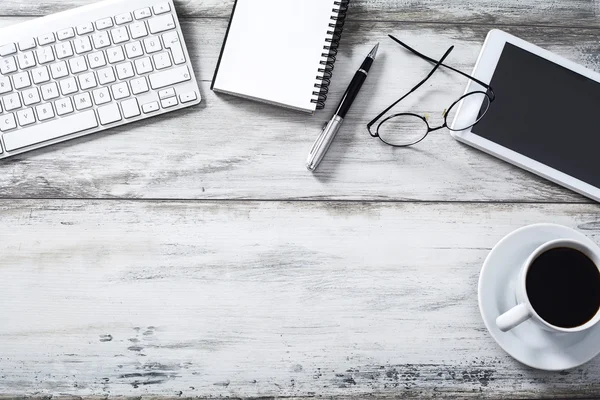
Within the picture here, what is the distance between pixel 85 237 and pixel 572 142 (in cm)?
68

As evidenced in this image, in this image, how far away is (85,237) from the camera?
2.57 ft

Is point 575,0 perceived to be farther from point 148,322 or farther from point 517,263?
point 148,322

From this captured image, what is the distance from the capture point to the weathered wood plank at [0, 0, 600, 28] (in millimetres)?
837

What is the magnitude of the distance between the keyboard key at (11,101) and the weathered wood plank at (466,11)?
255mm

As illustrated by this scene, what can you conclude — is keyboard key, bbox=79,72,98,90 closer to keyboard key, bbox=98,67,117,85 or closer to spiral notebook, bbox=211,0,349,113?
keyboard key, bbox=98,67,117,85

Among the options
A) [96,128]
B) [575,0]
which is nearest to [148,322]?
[96,128]

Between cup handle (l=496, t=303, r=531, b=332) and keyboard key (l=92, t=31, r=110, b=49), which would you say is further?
keyboard key (l=92, t=31, r=110, b=49)

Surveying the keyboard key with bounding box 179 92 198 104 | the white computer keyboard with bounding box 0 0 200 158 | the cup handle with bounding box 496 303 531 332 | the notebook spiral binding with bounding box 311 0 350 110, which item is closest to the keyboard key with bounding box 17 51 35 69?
the white computer keyboard with bounding box 0 0 200 158

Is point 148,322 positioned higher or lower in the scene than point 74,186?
lower

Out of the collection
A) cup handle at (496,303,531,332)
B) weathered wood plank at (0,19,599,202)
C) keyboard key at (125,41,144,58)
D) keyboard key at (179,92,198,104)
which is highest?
keyboard key at (125,41,144,58)

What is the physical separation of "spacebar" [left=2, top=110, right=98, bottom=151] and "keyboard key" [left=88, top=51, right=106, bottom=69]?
0.07 metres

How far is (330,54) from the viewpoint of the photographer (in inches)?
31.7

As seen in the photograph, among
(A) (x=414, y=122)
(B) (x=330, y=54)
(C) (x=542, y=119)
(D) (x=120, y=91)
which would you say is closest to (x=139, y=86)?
(D) (x=120, y=91)

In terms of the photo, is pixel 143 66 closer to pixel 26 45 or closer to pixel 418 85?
pixel 26 45
